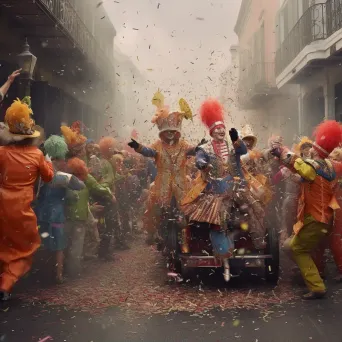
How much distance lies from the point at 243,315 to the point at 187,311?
1.78ft

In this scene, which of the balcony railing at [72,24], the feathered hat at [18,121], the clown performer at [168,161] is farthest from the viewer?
the balcony railing at [72,24]

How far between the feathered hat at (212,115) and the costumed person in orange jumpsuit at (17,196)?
204 cm

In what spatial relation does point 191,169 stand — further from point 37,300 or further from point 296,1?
point 296,1

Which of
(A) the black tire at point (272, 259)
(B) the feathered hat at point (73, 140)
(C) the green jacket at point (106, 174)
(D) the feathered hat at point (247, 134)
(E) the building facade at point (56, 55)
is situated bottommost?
(A) the black tire at point (272, 259)

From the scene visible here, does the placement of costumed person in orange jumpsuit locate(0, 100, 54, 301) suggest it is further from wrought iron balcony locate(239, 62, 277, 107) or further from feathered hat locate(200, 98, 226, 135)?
wrought iron balcony locate(239, 62, 277, 107)

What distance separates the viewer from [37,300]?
17.7 feet

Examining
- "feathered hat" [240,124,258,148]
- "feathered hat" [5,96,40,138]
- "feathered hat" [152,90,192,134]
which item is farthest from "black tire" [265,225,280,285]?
"feathered hat" [5,96,40,138]

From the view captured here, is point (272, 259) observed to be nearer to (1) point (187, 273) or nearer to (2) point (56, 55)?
(1) point (187, 273)

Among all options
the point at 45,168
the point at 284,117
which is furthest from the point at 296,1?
the point at 45,168

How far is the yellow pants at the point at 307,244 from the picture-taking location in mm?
5438

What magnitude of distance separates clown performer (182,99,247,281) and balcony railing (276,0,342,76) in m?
8.47

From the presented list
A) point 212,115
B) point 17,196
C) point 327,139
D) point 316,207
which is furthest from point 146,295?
point 327,139

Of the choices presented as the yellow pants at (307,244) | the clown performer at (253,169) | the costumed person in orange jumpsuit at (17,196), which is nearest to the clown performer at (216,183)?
the clown performer at (253,169)

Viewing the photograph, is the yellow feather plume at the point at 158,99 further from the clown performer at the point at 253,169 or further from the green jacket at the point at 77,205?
the green jacket at the point at 77,205
